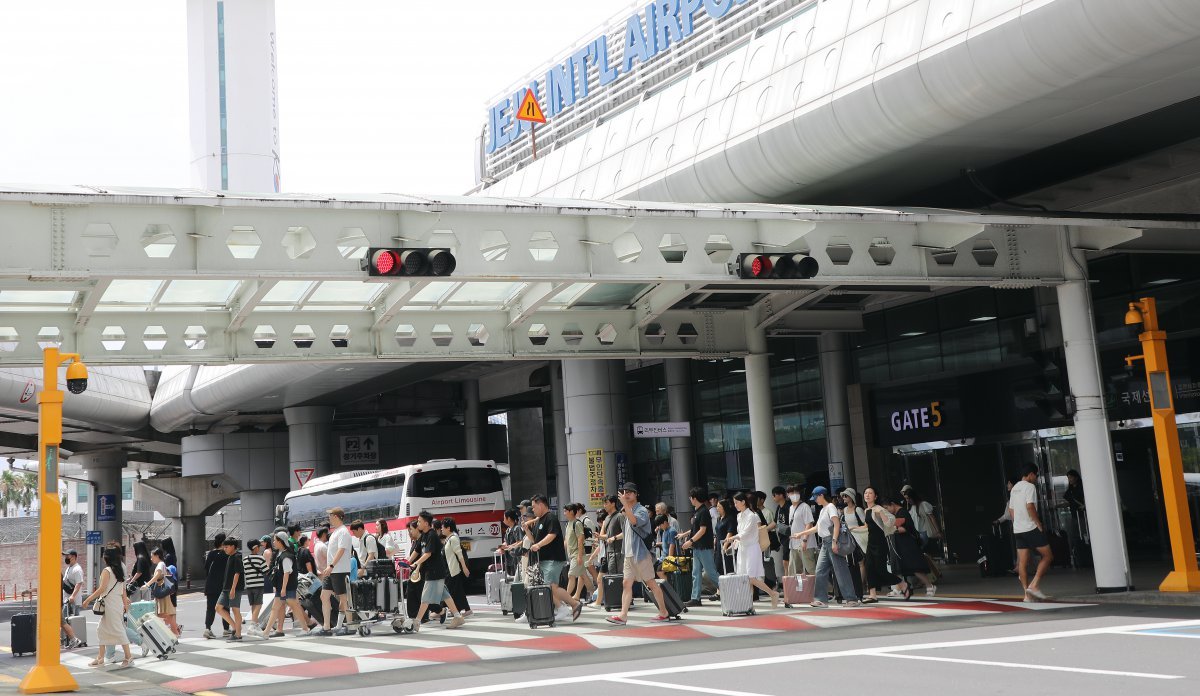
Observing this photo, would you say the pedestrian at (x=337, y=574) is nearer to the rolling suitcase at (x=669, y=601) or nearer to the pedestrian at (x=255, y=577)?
the pedestrian at (x=255, y=577)

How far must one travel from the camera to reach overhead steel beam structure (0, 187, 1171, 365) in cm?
1351

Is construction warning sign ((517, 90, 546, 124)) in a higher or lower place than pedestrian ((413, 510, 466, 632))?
higher

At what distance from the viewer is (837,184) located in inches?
720

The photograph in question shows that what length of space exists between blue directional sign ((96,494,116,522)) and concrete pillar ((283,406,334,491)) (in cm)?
2147

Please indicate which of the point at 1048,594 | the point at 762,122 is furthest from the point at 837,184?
the point at 1048,594

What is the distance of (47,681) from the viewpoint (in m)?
12.8

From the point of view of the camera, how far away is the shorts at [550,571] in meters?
16.5

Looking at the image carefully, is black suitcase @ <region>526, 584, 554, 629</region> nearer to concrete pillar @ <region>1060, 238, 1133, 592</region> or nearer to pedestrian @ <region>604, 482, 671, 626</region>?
pedestrian @ <region>604, 482, 671, 626</region>

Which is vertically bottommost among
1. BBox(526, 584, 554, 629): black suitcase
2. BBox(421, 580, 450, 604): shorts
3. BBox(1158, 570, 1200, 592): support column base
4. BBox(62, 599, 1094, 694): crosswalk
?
BBox(62, 599, 1094, 694): crosswalk

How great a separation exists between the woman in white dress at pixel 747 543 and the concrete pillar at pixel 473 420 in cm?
3066

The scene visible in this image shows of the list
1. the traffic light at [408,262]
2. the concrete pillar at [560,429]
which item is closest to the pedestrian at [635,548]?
the traffic light at [408,262]

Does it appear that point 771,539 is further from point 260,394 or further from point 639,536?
point 260,394

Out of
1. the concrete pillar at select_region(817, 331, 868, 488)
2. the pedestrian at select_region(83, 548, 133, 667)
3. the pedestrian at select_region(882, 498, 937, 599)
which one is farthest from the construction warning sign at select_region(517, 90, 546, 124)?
the pedestrian at select_region(83, 548, 133, 667)

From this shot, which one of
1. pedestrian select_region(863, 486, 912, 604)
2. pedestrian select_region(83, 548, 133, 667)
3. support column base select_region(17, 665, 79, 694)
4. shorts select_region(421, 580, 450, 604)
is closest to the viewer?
support column base select_region(17, 665, 79, 694)
